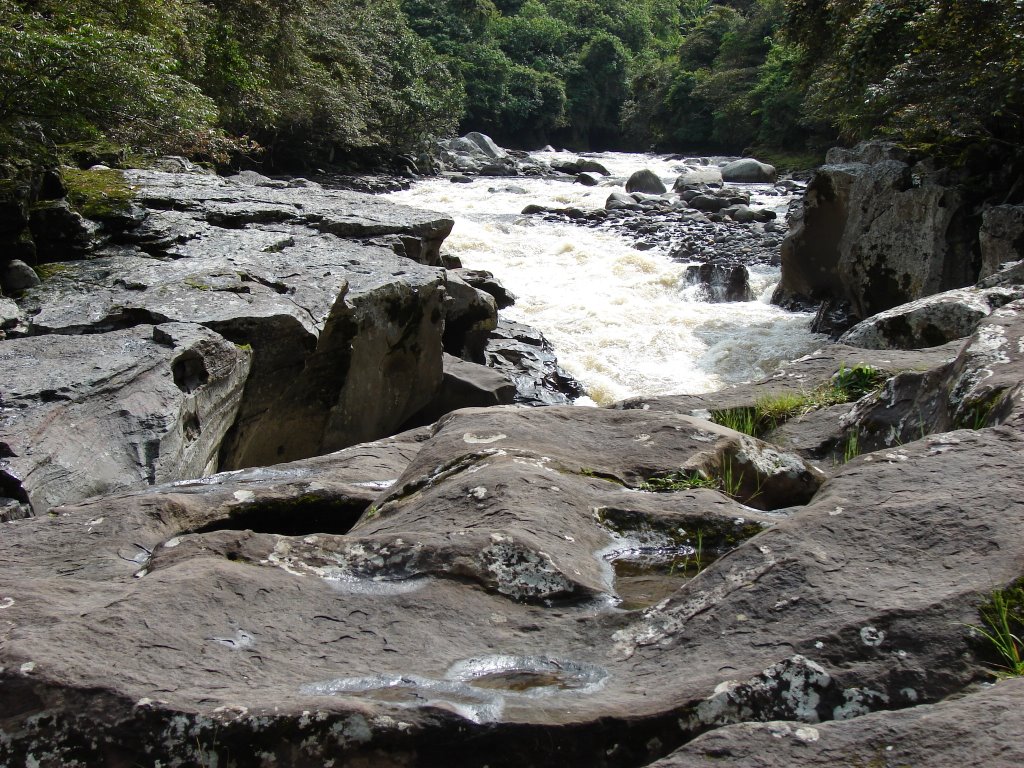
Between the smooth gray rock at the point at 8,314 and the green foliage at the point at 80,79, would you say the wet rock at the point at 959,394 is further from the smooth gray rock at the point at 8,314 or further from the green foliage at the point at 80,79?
the green foliage at the point at 80,79

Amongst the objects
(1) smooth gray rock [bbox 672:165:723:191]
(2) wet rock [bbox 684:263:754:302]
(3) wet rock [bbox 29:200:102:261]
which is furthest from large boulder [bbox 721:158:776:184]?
(3) wet rock [bbox 29:200:102:261]

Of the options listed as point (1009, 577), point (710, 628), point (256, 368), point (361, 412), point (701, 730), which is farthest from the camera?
point (361, 412)

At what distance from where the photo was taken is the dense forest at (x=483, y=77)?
796 centimetres

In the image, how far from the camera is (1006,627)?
178cm

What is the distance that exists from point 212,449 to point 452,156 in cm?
2739

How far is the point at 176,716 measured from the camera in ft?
5.90

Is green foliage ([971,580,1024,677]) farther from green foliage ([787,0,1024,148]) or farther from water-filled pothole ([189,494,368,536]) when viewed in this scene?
green foliage ([787,0,1024,148])

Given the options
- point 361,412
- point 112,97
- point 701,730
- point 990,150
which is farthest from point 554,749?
point 990,150

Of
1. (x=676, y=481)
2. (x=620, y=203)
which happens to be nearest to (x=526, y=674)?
(x=676, y=481)

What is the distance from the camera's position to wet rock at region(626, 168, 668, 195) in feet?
79.2

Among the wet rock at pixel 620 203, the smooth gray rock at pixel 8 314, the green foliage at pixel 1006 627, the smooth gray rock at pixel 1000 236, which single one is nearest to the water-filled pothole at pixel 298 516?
the green foliage at pixel 1006 627

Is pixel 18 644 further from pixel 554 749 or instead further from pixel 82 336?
pixel 82 336

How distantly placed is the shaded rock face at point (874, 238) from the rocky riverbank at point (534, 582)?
6246 millimetres

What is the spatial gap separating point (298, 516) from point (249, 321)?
2.98 meters
